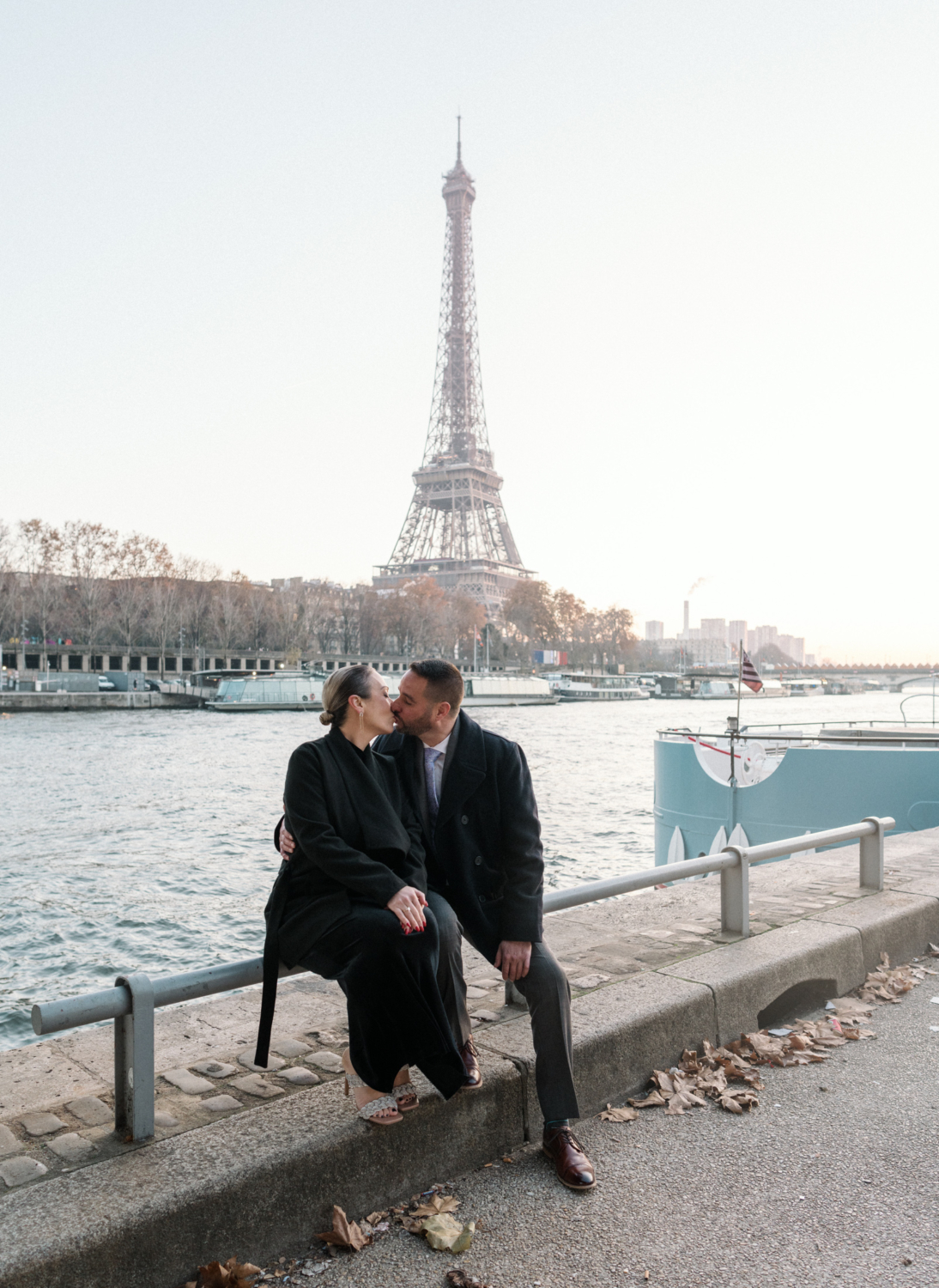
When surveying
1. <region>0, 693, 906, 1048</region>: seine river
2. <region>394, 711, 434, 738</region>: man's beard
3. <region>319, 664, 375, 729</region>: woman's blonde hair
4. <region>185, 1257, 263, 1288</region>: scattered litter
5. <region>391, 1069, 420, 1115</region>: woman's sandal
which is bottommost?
<region>0, 693, 906, 1048</region>: seine river

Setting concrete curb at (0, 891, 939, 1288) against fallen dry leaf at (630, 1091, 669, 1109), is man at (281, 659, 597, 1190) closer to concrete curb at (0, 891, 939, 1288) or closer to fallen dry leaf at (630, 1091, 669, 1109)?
concrete curb at (0, 891, 939, 1288)

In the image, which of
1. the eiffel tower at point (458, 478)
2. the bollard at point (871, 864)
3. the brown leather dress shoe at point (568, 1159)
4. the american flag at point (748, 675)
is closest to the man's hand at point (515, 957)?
the brown leather dress shoe at point (568, 1159)

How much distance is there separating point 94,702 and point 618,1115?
63941mm

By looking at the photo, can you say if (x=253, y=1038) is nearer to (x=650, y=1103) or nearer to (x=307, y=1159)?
(x=307, y=1159)

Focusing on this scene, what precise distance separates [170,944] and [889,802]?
31.9 feet

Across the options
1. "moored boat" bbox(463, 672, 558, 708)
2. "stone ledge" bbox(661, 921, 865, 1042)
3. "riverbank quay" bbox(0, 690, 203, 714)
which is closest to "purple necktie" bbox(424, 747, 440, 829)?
"stone ledge" bbox(661, 921, 865, 1042)

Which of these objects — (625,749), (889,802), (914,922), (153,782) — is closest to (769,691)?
(625,749)

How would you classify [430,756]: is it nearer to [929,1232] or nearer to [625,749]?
[929,1232]

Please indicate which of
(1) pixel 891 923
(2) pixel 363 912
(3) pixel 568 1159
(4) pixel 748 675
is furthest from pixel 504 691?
(2) pixel 363 912

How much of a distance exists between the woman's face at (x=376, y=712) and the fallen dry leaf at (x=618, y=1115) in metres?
1.62

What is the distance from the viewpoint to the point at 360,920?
126 inches

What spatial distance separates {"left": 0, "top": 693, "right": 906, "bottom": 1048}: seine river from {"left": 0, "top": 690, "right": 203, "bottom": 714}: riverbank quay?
11.8m

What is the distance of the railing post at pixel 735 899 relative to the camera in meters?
5.26

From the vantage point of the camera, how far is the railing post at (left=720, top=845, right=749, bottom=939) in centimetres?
526
